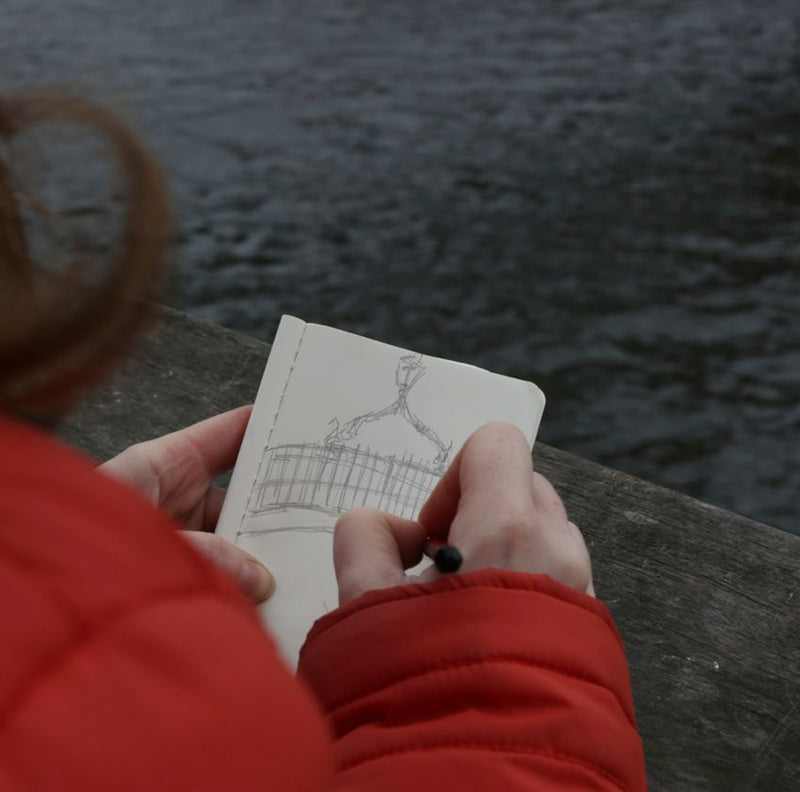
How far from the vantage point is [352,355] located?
1309 mm

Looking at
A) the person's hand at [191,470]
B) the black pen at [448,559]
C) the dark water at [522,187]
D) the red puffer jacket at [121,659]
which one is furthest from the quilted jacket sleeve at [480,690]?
the dark water at [522,187]

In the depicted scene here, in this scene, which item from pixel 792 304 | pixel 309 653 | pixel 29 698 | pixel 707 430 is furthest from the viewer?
pixel 792 304

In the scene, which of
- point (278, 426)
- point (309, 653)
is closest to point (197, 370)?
point (278, 426)

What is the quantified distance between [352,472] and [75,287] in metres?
0.75

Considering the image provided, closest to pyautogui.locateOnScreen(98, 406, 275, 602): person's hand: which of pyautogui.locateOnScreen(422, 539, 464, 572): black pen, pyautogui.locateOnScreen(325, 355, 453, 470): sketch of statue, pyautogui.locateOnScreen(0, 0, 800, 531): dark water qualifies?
pyautogui.locateOnScreen(325, 355, 453, 470): sketch of statue

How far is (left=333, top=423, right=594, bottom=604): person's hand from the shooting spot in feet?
2.97

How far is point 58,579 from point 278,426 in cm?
85

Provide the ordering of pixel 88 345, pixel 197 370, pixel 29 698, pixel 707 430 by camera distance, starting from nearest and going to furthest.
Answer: pixel 29 698 < pixel 88 345 < pixel 197 370 < pixel 707 430

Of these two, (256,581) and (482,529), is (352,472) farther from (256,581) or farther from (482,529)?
(482,529)

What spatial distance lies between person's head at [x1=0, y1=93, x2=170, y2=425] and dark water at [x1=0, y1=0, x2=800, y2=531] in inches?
94.3

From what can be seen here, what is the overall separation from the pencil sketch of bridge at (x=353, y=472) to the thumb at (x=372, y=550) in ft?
0.75

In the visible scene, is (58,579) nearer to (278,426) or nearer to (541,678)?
(541,678)

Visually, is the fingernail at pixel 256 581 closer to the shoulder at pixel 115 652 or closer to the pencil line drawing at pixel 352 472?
the pencil line drawing at pixel 352 472

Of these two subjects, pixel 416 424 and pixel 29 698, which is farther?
pixel 416 424
